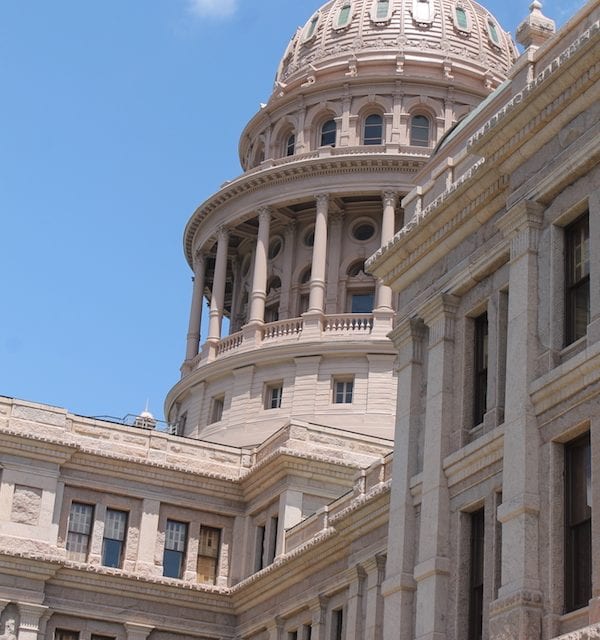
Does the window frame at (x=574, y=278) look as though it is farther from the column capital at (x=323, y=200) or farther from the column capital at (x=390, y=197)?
the column capital at (x=323, y=200)

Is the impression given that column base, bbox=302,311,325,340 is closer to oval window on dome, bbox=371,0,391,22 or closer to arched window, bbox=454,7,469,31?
oval window on dome, bbox=371,0,391,22

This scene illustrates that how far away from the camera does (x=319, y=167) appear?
3009 inches

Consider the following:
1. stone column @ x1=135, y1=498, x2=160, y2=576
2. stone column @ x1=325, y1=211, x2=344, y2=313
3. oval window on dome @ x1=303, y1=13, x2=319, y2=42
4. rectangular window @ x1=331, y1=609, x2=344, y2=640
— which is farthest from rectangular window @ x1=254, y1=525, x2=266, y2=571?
oval window on dome @ x1=303, y1=13, x2=319, y2=42

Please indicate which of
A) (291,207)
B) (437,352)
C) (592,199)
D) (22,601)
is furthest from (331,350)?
(592,199)

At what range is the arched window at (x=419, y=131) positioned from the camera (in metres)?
79.9

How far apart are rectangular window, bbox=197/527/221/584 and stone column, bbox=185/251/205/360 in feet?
77.4

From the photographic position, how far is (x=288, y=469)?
180ft

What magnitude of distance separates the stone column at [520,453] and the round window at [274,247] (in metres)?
51.3

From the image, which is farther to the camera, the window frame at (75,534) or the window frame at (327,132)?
the window frame at (327,132)

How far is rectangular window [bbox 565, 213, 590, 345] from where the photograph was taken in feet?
89.6

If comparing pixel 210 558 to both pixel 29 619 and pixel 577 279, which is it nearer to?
pixel 29 619

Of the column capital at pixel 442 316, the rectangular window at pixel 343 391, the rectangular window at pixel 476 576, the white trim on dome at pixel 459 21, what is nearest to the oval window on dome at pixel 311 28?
the white trim on dome at pixel 459 21

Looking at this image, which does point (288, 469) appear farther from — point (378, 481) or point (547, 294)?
point (547, 294)

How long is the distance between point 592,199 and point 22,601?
32144 millimetres
